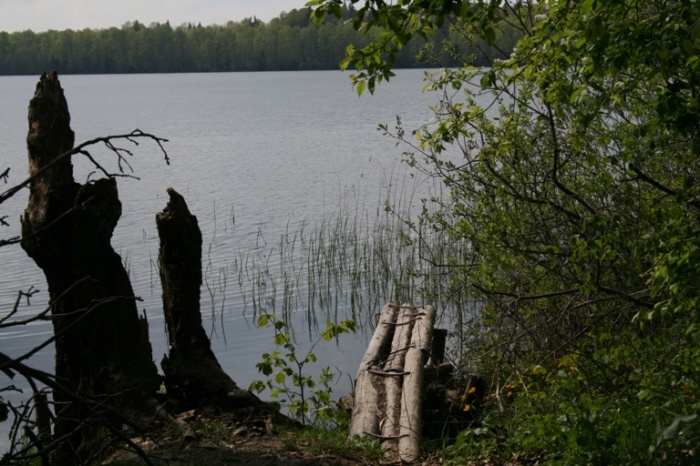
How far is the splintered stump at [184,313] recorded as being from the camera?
7.72m

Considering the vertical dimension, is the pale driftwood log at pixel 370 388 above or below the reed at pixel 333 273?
above

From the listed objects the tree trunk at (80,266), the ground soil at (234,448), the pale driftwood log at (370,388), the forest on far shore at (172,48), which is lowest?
the pale driftwood log at (370,388)

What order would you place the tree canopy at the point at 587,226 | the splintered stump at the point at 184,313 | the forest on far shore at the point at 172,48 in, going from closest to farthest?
1. the tree canopy at the point at 587,226
2. the splintered stump at the point at 184,313
3. the forest on far shore at the point at 172,48

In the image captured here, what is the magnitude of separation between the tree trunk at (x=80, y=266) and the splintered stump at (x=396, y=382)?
1.81m

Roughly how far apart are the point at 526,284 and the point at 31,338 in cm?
781

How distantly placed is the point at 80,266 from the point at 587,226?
3.95 m

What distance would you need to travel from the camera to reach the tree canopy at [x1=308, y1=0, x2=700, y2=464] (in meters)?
4.91

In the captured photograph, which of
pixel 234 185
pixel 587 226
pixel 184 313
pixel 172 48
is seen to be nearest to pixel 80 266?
pixel 184 313

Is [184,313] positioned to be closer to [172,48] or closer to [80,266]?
[80,266]

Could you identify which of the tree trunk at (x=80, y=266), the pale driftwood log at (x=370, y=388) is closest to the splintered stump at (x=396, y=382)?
the pale driftwood log at (x=370, y=388)

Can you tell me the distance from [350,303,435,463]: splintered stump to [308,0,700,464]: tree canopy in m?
0.51

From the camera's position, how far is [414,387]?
7.65m

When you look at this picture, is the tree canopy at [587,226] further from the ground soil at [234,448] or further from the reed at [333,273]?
the reed at [333,273]

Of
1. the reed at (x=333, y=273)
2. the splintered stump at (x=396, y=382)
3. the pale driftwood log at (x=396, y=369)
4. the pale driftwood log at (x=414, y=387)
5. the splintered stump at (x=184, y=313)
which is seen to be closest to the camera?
the pale driftwood log at (x=414, y=387)
